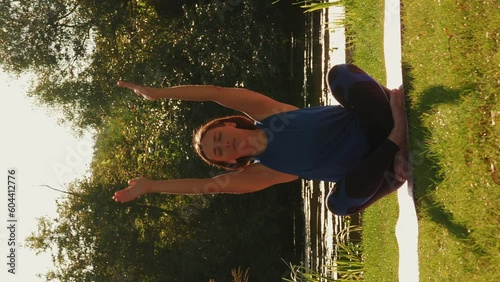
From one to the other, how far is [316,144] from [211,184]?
69cm

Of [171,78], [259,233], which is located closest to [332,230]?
[259,233]

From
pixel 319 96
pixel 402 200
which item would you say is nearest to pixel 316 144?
pixel 402 200

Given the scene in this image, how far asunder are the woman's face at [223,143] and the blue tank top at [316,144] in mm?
181

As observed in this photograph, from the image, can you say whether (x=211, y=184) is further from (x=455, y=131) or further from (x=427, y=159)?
(x=455, y=131)

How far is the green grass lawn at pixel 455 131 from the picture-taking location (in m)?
2.54

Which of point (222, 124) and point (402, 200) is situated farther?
point (402, 200)

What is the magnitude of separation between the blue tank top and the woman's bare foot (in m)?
0.21

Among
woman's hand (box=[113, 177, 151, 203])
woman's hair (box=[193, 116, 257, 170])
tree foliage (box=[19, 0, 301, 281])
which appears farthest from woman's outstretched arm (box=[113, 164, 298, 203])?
tree foliage (box=[19, 0, 301, 281])

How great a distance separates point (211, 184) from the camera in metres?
3.53

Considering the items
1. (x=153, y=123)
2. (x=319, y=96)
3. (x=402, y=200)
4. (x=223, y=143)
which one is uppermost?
(x=153, y=123)

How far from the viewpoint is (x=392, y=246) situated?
4.68 metres

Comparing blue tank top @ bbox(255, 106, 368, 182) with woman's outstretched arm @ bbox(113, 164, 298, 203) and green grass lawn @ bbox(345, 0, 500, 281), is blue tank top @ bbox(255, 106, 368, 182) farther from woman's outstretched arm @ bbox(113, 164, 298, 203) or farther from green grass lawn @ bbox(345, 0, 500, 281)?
green grass lawn @ bbox(345, 0, 500, 281)

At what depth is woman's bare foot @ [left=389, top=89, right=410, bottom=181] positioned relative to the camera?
10.9 ft

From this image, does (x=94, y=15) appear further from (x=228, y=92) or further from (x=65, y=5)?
(x=228, y=92)
